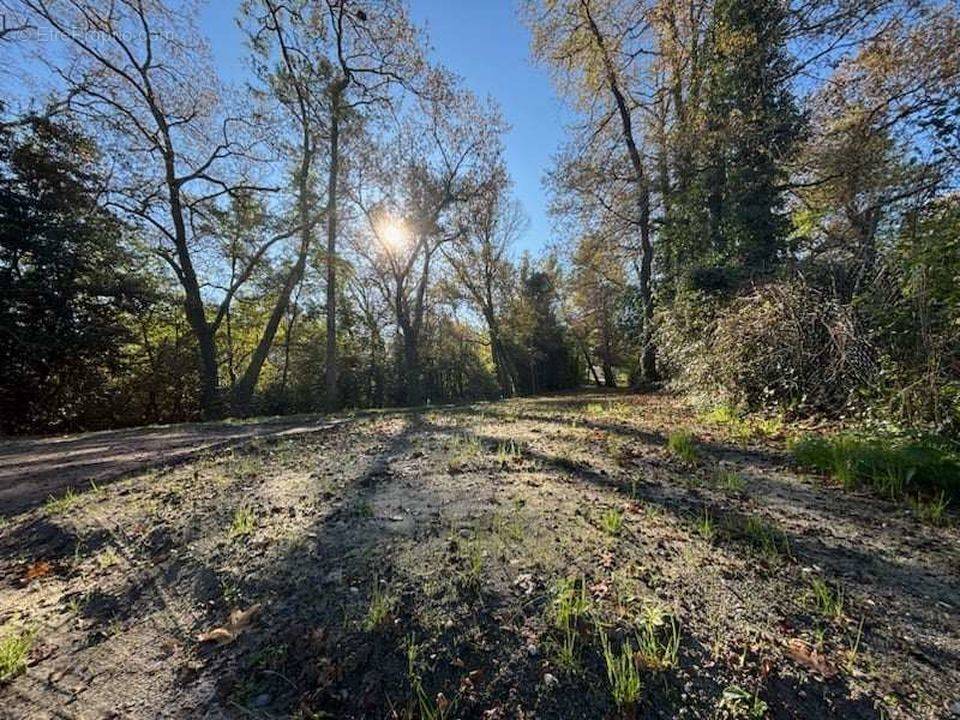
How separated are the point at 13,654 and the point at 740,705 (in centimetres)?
264

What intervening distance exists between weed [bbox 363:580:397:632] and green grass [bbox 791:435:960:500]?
129 inches

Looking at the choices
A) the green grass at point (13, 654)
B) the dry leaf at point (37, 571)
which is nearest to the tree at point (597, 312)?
the dry leaf at point (37, 571)

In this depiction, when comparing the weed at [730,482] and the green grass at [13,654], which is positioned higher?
the weed at [730,482]

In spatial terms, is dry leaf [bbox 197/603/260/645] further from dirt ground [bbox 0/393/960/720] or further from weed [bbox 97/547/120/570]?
weed [bbox 97/547/120/570]

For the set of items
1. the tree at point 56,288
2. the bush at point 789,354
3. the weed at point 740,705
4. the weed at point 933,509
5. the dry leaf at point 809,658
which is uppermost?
the tree at point 56,288

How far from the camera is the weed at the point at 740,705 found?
46.6 inches

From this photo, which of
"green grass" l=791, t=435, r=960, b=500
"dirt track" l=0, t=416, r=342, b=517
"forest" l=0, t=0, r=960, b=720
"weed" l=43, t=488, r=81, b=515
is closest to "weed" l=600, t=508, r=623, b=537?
"forest" l=0, t=0, r=960, b=720

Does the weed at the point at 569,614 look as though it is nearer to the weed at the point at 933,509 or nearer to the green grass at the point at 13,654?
the green grass at the point at 13,654

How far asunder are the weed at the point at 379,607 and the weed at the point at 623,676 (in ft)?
2.84

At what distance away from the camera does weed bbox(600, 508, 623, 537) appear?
7.24 ft

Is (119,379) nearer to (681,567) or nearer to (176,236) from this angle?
(176,236)

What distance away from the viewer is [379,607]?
5.36 feet

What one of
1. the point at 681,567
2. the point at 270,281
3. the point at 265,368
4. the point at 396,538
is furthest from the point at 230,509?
the point at 265,368

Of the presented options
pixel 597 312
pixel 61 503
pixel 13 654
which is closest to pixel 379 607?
pixel 13 654
